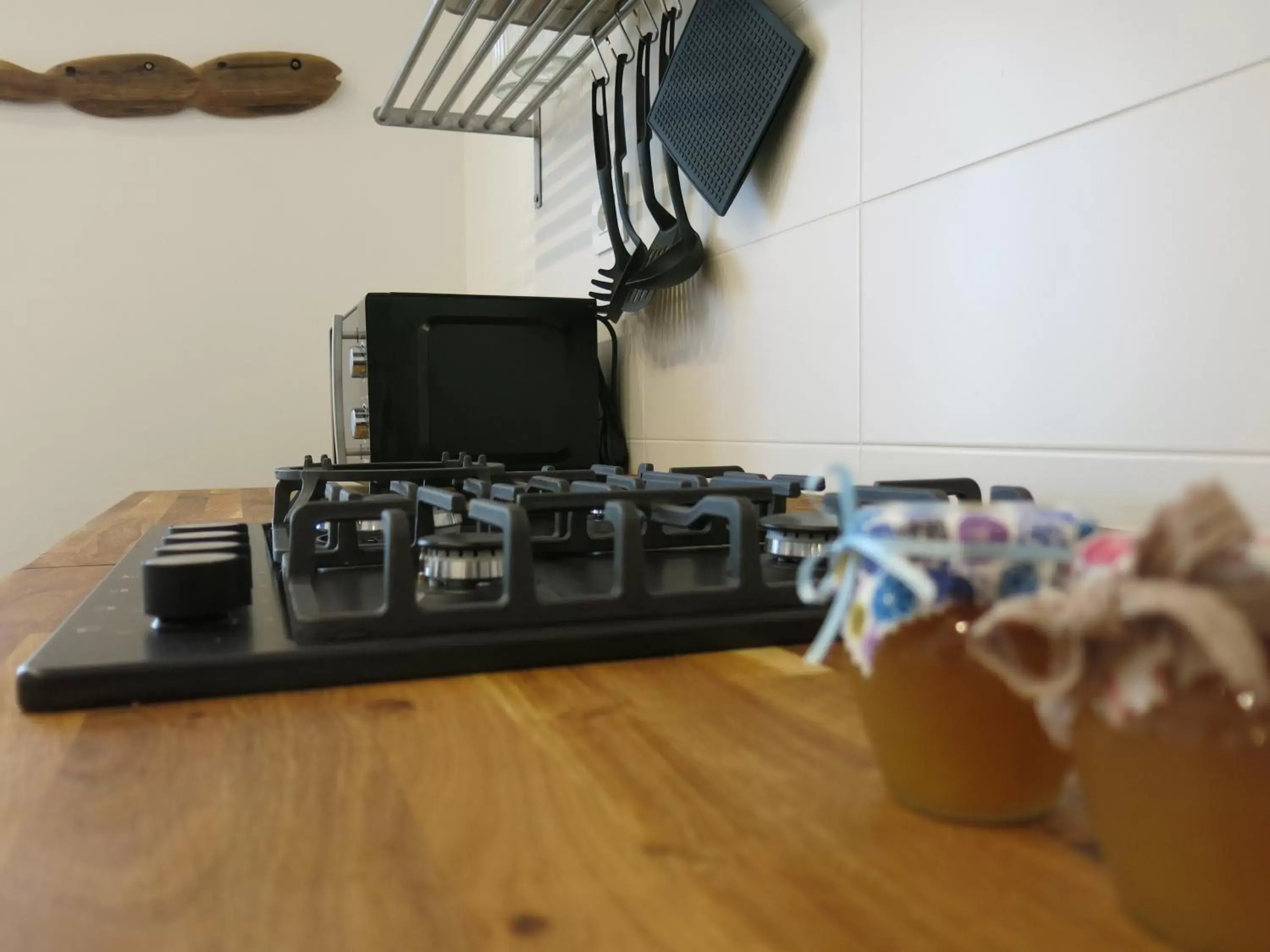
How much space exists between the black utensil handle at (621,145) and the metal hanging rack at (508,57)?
0.28ft

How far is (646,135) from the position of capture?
54.8 inches

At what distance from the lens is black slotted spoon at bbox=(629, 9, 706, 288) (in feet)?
4.20

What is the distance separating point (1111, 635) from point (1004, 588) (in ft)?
0.18

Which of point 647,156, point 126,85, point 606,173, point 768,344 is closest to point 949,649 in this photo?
point 768,344

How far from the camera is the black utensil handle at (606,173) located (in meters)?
1.46

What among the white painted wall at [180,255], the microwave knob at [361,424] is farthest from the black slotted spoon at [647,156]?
the white painted wall at [180,255]

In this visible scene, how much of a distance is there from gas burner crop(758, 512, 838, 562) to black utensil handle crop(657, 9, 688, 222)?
2.45 feet

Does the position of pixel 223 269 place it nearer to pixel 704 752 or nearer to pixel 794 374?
pixel 794 374

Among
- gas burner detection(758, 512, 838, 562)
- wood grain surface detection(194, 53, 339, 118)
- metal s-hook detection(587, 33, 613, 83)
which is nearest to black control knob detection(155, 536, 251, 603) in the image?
gas burner detection(758, 512, 838, 562)

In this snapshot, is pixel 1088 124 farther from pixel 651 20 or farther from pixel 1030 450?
pixel 651 20

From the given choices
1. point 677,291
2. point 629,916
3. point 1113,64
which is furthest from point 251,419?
point 629,916

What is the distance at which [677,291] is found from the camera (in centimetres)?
139

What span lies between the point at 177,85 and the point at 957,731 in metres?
2.58

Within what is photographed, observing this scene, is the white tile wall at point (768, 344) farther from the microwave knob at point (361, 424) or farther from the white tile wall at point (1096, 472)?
the microwave knob at point (361, 424)
